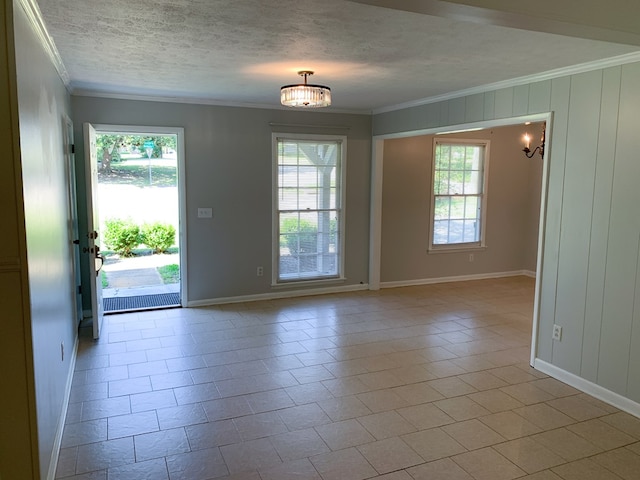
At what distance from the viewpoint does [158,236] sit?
30.4 ft

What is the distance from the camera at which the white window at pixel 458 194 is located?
701 cm

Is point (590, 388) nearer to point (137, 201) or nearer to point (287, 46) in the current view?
point (287, 46)

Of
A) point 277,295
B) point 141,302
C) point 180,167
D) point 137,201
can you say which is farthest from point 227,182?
point 137,201

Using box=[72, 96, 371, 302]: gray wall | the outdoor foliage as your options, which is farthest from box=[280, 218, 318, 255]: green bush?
the outdoor foliage

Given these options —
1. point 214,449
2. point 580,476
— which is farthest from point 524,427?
point 214,449

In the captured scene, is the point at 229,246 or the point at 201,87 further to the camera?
the point at 229,246

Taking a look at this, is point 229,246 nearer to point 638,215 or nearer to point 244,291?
point 244,291

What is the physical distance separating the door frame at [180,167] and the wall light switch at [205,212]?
0.17 metres

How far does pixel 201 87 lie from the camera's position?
186 inches

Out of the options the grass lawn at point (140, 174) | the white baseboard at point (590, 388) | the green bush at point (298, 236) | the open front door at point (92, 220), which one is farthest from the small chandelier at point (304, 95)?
the grass lawn at point (140, 174)

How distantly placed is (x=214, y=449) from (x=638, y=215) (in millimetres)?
3070

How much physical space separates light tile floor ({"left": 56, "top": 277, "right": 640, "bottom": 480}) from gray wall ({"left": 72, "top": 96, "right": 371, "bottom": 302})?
30.4 inches

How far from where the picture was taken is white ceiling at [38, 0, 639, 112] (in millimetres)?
2494

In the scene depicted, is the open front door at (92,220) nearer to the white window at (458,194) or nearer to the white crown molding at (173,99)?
the white crown molding at (173,99)
